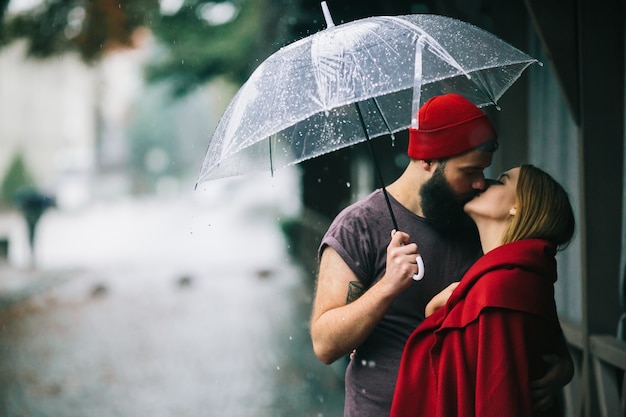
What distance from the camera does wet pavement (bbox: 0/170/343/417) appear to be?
7902 millimetres

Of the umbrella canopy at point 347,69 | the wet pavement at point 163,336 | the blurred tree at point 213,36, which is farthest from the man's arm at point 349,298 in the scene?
the blurred tree at point 213,36

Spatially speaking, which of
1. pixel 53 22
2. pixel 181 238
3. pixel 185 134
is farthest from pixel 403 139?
pixel 185 134

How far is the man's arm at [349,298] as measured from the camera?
8.38 feet

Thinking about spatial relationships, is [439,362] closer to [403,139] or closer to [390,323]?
[390,323]

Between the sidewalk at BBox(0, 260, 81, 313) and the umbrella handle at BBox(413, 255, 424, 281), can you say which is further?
the sidewalk at BBox(0, 260, 81, 313)

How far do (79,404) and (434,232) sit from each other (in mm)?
6005

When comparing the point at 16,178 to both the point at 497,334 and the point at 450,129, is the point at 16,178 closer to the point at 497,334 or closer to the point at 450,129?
the point at 450,129

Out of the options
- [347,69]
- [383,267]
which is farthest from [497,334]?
[347,69]

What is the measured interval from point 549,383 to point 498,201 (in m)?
0.55

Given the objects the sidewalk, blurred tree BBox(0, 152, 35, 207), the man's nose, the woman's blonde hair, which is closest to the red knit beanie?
the man's nose

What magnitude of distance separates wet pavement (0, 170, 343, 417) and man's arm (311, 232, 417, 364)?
2.76 m

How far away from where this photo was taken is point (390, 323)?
283 cm

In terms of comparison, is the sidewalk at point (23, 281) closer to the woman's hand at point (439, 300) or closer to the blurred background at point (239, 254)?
the blurred background at point (239, 254)

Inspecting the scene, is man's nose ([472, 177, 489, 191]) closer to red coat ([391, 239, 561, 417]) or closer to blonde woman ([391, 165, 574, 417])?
blonde woman ([391, 165, 574, 417])
